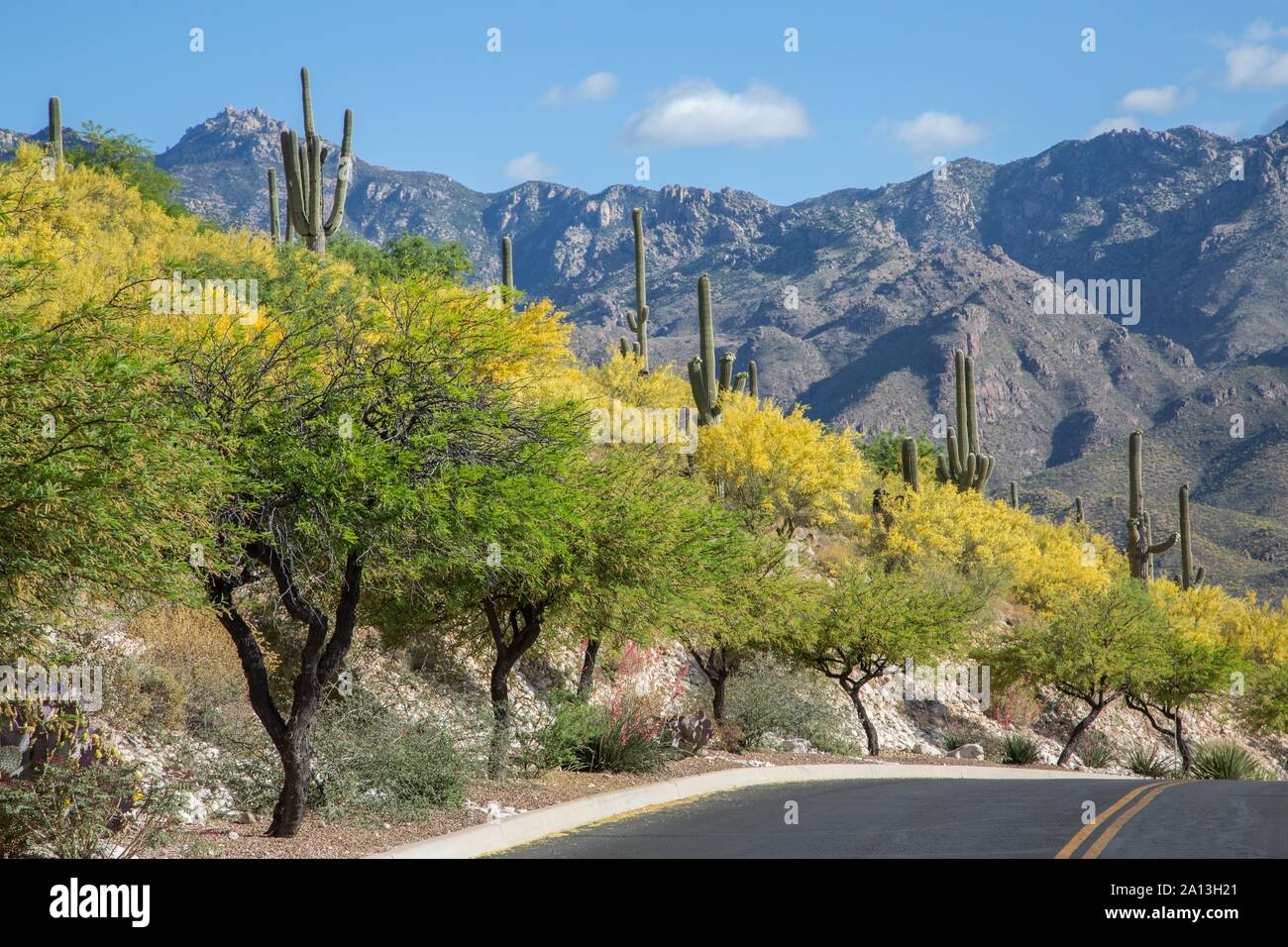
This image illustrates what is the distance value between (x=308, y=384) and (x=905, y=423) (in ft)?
398

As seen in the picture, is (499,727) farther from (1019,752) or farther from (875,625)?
(1019,752)

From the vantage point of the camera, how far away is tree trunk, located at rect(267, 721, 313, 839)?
1306cm

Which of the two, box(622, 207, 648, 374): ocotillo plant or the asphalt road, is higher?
box(622, 207, 648, 374): ocotillo plant

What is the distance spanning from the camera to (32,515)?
8.88m

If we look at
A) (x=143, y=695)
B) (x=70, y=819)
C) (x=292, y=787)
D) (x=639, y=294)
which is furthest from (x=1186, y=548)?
(x=70, y=819)

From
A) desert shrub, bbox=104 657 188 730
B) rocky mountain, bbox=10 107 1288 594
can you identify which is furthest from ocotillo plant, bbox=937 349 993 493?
rocky mountain, bbox=10 107 1288 594

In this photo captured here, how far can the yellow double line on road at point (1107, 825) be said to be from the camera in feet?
40.3

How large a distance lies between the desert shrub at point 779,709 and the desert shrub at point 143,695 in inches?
554

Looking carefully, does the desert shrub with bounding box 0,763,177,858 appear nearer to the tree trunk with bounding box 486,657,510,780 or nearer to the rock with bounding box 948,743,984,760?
the tree trunk with bounding box 486,657,510,780

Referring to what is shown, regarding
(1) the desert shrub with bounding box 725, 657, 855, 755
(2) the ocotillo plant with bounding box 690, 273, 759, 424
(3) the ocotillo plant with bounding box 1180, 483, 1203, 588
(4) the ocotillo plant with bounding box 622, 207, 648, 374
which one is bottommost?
(1) the desert shrub with bounding box 725, 657, 855, 755

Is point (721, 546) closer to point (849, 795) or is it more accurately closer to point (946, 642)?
point (849, 795)

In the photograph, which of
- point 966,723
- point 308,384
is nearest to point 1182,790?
point 308,384

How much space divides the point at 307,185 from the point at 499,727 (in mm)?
26684

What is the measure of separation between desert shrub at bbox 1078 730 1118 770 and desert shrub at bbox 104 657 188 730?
105ft
